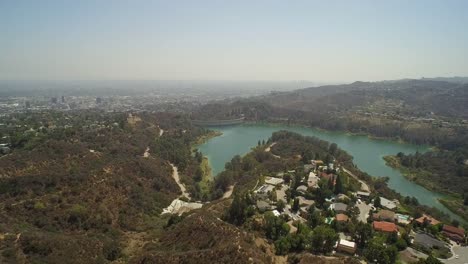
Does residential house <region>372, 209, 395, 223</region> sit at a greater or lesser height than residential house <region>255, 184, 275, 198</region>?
lesser

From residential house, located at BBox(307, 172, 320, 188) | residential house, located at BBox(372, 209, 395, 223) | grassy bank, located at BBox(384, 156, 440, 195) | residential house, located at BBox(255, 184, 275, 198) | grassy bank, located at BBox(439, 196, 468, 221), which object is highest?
residential house, located at BBox(307, 172, 320, 188)

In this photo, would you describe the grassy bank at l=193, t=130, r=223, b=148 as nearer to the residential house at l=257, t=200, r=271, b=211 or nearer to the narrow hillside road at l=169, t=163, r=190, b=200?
the narrow hillside road at l=169, t=163, r=190, b=200

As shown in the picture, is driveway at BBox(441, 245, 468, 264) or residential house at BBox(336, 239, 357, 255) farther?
driveway at BBox(441, 245, 468, 264)

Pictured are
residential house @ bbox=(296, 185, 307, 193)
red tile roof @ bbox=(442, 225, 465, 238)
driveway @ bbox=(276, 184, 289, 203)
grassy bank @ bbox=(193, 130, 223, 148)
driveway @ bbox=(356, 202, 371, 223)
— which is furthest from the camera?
grassy bank @ bbox=(193, 130, 223, 148)

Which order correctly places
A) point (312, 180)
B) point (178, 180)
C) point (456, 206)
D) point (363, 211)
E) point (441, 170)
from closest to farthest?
point (363, 211) → point (312, 180) → point (456, 206) → point (178, 180) → point (441, 170)

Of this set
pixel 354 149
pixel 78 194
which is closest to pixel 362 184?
pixel 354 149

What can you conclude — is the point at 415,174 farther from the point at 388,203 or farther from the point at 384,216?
the point at 384,216

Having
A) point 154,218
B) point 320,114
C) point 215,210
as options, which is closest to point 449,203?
point 215,210

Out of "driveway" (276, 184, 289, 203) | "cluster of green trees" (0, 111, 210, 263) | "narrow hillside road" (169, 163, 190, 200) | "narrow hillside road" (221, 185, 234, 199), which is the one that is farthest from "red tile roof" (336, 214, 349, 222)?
"narrow hillside road" (169, 163, 190, 200)
